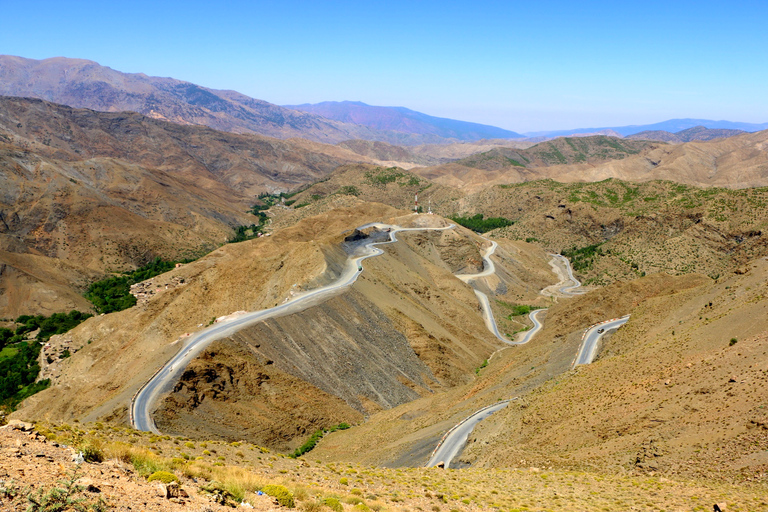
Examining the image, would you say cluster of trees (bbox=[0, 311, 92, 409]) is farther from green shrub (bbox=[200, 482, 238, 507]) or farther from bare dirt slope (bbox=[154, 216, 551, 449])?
green shrub (bbox=[200, 482, 238, 507])

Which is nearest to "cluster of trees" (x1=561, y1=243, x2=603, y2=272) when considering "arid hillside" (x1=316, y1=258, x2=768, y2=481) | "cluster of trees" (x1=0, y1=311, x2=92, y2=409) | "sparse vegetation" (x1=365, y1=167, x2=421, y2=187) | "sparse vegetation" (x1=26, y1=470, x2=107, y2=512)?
"arid hillside" (x1=316, y1=258, x2=768, y2=481)

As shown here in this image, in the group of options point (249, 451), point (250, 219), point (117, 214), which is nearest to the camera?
point (249, 451)

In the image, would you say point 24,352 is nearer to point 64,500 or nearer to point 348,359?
point 348,359

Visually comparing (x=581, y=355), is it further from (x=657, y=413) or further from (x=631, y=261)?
(x=631, y=261)

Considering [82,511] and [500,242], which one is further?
[500,242]

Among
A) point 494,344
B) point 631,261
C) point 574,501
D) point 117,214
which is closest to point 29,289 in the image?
point 117,214

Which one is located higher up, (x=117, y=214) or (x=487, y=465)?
Answer: (x=117, y=214)

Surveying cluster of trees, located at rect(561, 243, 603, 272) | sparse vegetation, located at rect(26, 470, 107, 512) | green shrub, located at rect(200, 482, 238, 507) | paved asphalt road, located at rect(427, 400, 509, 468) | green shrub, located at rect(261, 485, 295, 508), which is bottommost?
paved asphalt road, located at rect(427, 400, 509, 468)

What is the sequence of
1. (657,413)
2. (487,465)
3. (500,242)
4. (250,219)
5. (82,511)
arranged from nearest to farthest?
1. (82,511)
2. (657,413)
3. (487,465)
4. (500,242)
5. (250,219)
